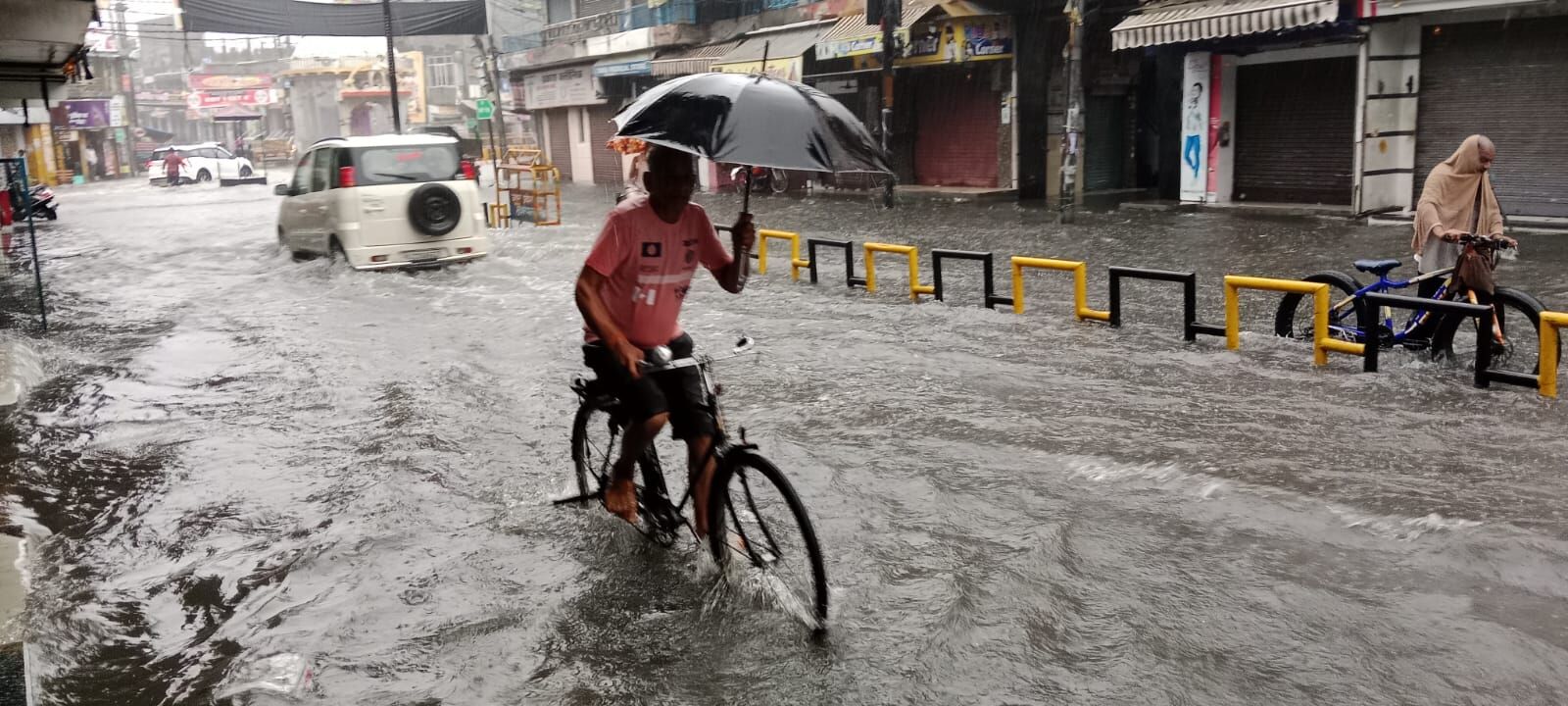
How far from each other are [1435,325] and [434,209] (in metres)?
10.8

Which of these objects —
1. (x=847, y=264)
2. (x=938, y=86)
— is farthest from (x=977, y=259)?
(x=938, y=86)

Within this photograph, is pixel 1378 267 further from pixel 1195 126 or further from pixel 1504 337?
pixel 1195 126

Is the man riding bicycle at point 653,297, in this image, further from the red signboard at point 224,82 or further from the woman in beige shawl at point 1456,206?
the red signboard at point 224,82

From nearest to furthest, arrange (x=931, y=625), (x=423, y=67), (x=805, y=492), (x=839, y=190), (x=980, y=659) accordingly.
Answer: (x=980, y=659), (x=931, y=625), (x=805, y=492), (x=839, y=190), (x=423, y=67)

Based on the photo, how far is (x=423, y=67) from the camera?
6919 centimetres

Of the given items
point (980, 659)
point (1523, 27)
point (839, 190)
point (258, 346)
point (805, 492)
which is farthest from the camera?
point (839, 190)

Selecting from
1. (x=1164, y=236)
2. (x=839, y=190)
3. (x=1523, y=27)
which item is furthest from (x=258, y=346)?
(x=839, y=190)

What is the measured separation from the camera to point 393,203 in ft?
47.8

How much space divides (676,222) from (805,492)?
1923 mm

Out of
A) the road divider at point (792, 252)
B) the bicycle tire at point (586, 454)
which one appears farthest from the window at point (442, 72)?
the bicycle tire at point (586, 454)

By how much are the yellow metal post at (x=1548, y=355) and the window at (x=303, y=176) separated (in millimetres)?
13152

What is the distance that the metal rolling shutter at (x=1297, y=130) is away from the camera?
768 inches

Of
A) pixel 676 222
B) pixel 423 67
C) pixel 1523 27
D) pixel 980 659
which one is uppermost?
pixel 423 67

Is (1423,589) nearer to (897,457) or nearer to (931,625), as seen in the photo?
(931,625)
